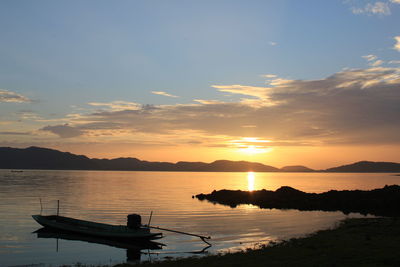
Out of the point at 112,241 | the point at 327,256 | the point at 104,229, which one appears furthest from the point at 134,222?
the point at 327,256

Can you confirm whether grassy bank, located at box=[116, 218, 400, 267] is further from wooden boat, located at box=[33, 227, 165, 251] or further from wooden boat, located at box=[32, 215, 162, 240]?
wooden boat, located at box=[32, 215, 162, 240]

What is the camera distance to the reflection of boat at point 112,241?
3454cm

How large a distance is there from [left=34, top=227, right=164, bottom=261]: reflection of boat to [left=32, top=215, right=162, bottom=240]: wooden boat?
44 cm

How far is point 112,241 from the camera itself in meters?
38.5

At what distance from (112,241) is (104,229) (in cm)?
221

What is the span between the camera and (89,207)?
70.5m

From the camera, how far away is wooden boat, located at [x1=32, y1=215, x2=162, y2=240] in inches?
1501

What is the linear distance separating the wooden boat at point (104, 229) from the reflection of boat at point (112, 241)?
17.3 inches

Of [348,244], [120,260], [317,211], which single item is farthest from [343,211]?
[120,260]

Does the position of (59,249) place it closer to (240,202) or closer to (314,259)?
(314,259)

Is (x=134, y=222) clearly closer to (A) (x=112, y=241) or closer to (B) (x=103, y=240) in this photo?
(A) (x=112, y=241)

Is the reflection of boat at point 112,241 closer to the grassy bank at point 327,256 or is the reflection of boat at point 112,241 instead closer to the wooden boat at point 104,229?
the wooden boat at point 104,229

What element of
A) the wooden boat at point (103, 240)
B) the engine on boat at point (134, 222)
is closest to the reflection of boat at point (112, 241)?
the wooden boat at point (103, 240)

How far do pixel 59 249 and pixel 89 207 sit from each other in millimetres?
37369
